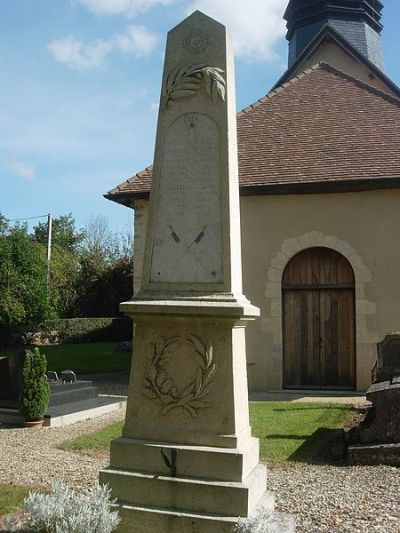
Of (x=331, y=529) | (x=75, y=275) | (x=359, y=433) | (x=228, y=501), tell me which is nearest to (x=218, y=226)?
(x=228, y=501)

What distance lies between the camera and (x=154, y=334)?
434 cm

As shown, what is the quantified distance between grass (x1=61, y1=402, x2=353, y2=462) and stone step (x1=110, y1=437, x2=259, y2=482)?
2695 millimetres

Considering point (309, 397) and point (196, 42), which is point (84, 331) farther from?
point (196, 42)

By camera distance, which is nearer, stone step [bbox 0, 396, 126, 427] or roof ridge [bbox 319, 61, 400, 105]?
stone step [bbox 0, 396, 126, 427]

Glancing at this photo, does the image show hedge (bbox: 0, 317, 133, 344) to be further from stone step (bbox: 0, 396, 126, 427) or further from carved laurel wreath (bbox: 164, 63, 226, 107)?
carved laurel wreath (bbox: 164, 63, 226, 107)

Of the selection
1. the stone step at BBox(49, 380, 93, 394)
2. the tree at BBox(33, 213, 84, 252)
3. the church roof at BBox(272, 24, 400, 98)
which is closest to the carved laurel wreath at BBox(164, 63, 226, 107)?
the stone step at BBox(49, 380, 93, 394)

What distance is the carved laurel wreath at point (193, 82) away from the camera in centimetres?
455

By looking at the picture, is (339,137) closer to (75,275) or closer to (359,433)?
(359,433)

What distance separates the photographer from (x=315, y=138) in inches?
534

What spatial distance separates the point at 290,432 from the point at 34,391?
3.95 m

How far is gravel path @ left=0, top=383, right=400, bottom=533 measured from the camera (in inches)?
183

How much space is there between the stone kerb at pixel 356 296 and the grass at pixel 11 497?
25.5 feet

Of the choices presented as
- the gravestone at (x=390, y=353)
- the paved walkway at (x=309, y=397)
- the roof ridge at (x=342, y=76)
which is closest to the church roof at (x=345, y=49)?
the roof ridge at (x=342, y=76)

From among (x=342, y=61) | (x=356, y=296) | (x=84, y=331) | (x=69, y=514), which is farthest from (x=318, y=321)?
(x=84, y=331)
